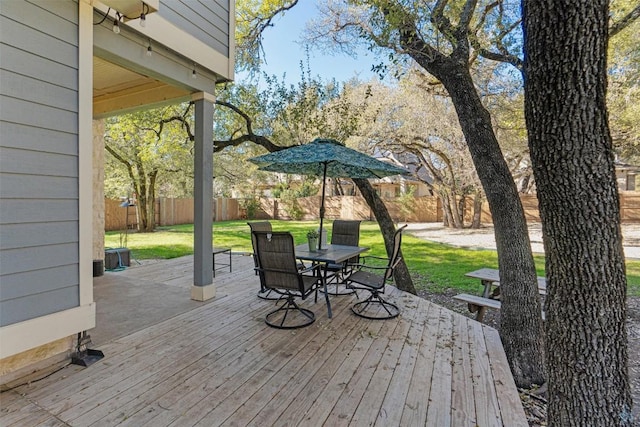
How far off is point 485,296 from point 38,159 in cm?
538

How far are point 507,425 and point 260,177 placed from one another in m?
18.9

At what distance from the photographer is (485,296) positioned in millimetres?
5043

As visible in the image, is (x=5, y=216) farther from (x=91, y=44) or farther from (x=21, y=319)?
(x=91, y=44)

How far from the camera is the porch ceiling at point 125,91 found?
418cm

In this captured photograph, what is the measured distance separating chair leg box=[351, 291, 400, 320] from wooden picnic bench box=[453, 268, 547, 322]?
37.3 inches

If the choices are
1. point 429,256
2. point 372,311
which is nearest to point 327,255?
point 372,311

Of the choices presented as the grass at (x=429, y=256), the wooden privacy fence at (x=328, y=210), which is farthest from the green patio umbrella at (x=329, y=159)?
the wooden privacy fence at (x=328, y=210)

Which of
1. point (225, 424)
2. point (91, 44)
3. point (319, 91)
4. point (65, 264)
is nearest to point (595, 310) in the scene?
point (225, 424)

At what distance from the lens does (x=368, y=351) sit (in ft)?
9.95

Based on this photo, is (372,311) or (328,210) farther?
(328,210)

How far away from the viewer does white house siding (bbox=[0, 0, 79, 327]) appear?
224 cm

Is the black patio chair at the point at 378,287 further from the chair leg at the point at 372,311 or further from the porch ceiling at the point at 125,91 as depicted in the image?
the porch ceiling at the point at 125,91

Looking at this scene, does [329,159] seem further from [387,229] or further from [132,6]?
[387,229]

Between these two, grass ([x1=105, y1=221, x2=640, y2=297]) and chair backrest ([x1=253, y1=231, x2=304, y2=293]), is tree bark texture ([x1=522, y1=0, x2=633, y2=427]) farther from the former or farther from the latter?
grass ([x1=105, y1=221, x2=640, y2=297])
